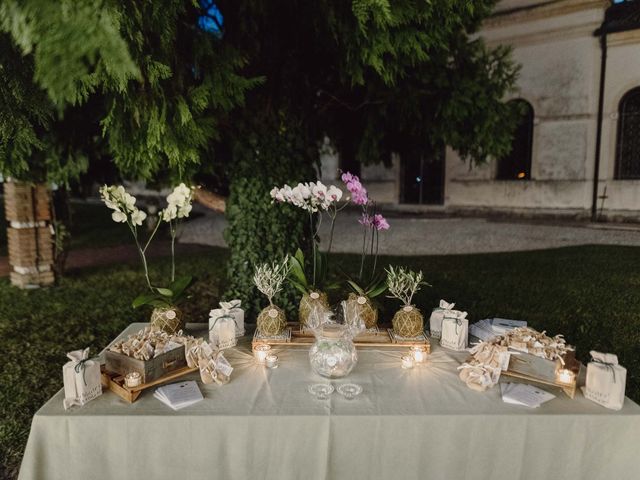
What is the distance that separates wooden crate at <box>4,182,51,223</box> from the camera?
6.33m

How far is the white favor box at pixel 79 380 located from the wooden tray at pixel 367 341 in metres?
0.79

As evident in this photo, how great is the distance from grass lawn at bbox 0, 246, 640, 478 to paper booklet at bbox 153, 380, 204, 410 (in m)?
1.53

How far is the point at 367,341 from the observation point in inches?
101

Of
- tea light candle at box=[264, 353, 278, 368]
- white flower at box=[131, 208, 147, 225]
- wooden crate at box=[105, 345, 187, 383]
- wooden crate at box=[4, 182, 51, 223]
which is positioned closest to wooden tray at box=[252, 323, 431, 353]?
tea light candle at box=[264, 353, 278, 368]

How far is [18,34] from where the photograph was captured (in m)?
1.50

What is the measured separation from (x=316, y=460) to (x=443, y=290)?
5.08 meters

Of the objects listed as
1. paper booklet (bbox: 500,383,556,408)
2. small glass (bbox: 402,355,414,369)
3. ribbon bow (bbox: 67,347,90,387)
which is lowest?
paper booklet (bbox: 500,383,556,408)

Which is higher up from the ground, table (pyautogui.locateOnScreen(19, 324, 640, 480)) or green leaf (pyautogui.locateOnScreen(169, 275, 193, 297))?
green leaf (pyautogui.locateOnScreen(169, 275, 193, 297))

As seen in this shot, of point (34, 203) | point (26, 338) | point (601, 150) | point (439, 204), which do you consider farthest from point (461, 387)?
point (439, 204)

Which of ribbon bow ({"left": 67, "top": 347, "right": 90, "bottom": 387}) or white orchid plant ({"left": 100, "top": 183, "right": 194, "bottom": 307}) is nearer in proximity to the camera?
ribbon bow ({"left": 67, "top": 347, "right": 90, "bottom": 387})

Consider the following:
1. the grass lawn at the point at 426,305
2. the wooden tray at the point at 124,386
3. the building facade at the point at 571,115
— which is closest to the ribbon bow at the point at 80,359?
the wooden tray at the point at 124,386

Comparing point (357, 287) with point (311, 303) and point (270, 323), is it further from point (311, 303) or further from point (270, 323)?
point (270, 323)

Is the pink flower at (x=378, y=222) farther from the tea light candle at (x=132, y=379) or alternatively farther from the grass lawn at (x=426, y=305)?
the grass lawn at (x=426, y=305)

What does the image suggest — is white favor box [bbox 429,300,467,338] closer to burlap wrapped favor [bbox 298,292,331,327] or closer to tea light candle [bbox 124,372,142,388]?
burlap wrapped favor [bbox 298,292,331,327]
